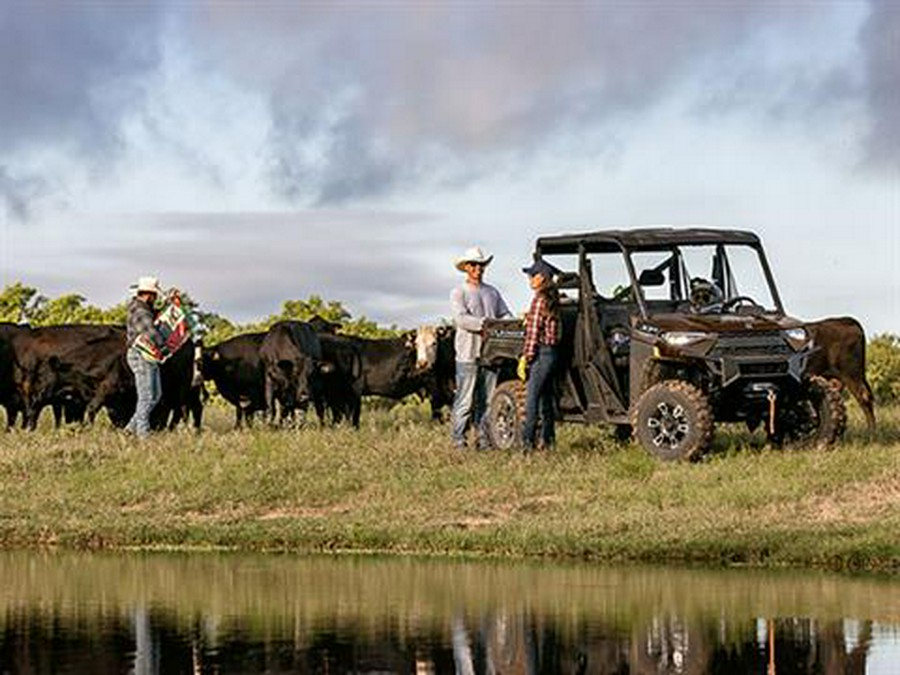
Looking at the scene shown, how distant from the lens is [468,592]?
14500mm

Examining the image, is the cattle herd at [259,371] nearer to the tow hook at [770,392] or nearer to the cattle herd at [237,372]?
the cattle herd at [237,372]

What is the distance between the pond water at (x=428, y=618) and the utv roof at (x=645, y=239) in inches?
299

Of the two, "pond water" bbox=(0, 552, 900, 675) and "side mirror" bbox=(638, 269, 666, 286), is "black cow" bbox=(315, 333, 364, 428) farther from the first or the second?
"pond water" bbox=(0, 552, 900, 675)

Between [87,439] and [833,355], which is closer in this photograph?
[87,439]

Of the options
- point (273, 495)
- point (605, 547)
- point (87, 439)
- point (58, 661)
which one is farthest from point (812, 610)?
point (87, 439)

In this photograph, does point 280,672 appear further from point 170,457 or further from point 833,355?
point 833,355

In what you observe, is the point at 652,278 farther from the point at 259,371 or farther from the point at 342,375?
the point at 342,375

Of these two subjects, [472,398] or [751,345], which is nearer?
[751,345]

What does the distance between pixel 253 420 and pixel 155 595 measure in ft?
55.3

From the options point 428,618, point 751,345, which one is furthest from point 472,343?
point 428,618

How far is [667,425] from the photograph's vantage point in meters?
22.4

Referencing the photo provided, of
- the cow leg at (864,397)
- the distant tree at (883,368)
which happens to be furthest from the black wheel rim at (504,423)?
the distant tree at (883,368)

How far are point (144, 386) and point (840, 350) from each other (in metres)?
9.77

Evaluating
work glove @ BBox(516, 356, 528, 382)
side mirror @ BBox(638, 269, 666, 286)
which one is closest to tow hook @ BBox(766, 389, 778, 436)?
side mirror @ BBox(638, 269, 666, 286)
